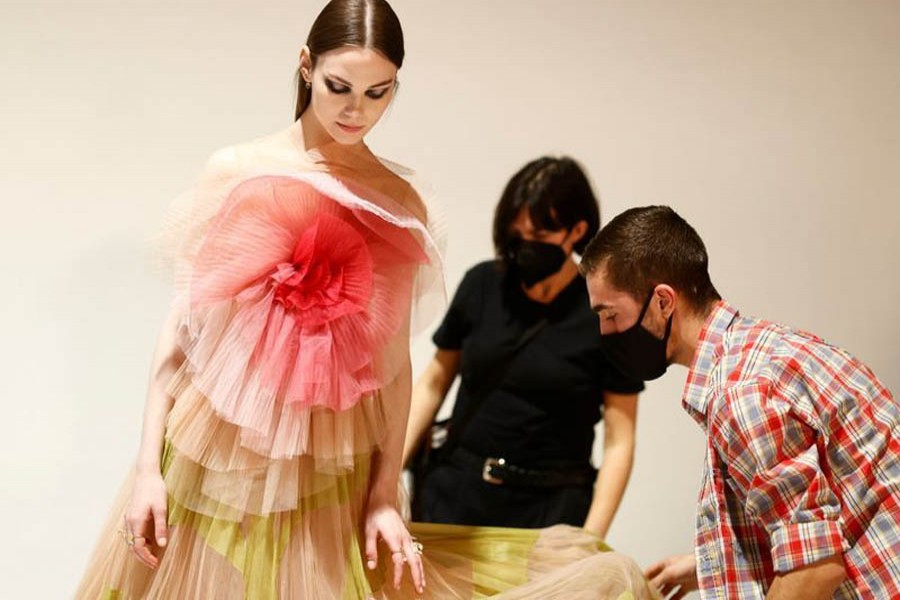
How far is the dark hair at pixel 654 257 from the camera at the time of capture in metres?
1.52

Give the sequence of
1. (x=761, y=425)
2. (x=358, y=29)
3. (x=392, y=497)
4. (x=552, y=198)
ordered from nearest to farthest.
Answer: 1. (x=761, y=425)
2. (x=358, y=29)
3. (x=392, y=497)
4. (x=552, y=198)

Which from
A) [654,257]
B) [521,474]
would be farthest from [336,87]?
[521,474]

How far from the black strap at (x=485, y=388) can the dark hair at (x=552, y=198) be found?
170 mm

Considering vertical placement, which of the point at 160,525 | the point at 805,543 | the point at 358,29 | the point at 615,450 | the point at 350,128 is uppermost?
the point at 358,29

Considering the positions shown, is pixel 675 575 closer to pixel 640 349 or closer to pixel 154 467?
pixel 640 349

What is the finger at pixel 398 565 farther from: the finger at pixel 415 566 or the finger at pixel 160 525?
the finger at pixel 160 525

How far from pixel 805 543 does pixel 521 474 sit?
817 mm

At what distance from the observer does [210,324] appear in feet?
4.71

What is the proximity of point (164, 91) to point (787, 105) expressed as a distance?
4.79 feet

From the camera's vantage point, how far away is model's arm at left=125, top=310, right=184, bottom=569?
4.71 ft

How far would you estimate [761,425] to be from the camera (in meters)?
1.32

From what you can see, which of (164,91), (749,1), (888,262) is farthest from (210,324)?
(888,262)

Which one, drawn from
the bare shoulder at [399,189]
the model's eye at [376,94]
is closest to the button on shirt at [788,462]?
the bare shoulder at [399,189]

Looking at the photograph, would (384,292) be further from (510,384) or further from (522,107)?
(522,107)
